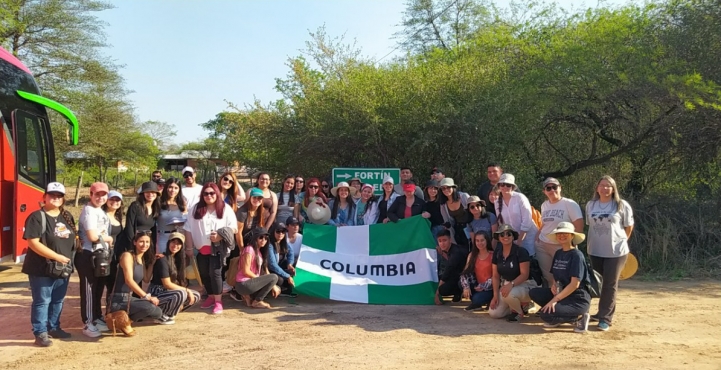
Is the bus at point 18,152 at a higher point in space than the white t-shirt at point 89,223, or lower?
higher

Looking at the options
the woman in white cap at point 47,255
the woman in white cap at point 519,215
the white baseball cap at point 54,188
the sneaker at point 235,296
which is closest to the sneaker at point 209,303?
the sneaker at point 235,296

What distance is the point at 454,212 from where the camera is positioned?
712 cm

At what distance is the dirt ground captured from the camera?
4.68 meters

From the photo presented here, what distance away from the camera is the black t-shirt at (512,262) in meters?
5.97

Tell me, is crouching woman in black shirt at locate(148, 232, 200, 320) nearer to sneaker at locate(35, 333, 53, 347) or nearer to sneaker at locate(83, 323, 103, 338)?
sneaker at locate(83, 323, 103, 338)

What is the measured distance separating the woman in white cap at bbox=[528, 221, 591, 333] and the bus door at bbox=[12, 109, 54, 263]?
732 cm

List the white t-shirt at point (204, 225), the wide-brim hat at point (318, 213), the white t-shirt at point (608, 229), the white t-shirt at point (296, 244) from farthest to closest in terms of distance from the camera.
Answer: the wide-brim hat at point (318, 213), the white t-shirt at point (296, 244), the white t-shirt at point (204, 225), the white t-shirt at point (608, 229)

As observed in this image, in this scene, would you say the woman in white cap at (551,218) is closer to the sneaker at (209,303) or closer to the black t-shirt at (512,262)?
the black t-shirt at (512,262)

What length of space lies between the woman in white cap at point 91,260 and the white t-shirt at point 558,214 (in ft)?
16.0

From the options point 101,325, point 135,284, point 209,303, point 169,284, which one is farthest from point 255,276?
point 101,325

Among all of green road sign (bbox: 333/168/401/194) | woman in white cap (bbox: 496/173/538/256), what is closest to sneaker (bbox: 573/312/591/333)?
woman in white cap (bbox: 496/173/538/256)

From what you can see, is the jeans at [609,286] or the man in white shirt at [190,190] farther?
the man in white shirt at [190,190]

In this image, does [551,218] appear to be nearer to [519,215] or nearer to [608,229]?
[519,215]

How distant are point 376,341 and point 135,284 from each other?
2.57 metres
